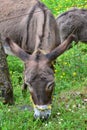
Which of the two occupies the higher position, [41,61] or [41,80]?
[41,61]

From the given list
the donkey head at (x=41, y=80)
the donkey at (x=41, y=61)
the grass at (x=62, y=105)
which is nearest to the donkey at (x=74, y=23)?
the grass at (x=62, y=105)

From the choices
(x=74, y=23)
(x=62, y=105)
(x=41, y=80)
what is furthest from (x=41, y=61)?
(x=74, y=23)

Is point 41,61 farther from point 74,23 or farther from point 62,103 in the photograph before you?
point 74,23

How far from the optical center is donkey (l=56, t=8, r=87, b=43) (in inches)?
393

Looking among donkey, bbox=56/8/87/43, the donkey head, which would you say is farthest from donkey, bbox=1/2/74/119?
donkey, bbox=56/8/87/43

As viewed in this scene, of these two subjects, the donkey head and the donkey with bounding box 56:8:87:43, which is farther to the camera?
the donkey with bounding box 56:8:87:43

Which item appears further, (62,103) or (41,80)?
(62,103)

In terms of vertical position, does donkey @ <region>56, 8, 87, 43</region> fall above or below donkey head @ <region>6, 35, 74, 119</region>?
below

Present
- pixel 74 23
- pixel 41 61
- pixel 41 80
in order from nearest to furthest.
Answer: pixel 41 80 → pixel 41 61 → pixel 74 23

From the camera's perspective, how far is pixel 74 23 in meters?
10.1

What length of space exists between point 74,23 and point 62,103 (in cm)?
381

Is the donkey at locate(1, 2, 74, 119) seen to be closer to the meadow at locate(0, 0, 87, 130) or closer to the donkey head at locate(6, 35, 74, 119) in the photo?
the donkey head at locate(6, 35, 74, 119)

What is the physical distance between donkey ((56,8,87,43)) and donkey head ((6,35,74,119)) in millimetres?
3756

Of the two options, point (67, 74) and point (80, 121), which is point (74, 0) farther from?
point (80, 121)
